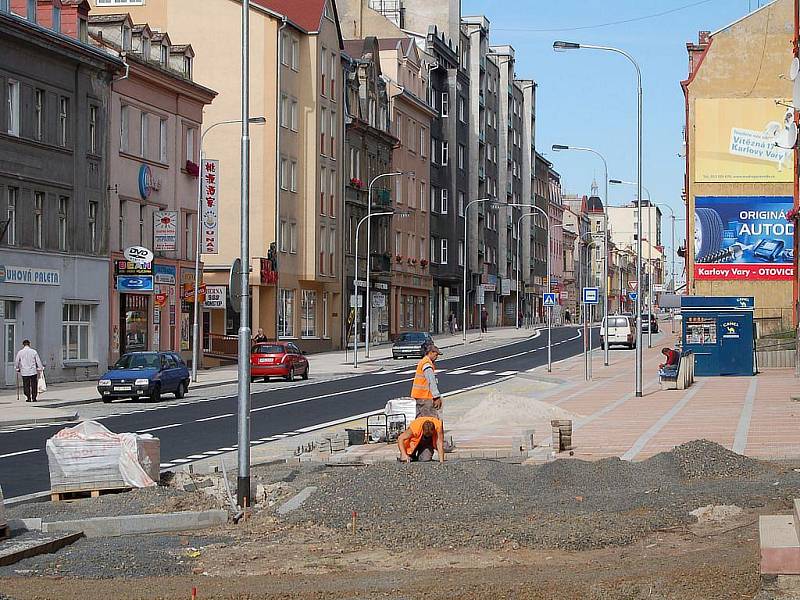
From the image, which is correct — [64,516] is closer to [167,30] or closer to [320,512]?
[320,512]

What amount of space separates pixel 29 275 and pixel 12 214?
1966mm

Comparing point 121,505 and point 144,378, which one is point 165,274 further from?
point 121,505

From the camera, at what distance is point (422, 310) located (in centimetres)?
9156

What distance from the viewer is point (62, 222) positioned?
43.6 m

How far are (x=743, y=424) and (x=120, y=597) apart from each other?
1778 centimetres

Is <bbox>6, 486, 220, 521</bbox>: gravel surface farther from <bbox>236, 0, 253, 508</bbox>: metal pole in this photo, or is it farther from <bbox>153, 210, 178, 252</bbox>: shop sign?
<bbox>153, 210, 178, 252</bbox>: shop sign

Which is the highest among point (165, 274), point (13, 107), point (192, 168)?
point (13, 107)

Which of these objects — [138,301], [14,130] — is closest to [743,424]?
[14,130]

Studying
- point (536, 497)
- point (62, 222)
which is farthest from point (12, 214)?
point (536, 497)

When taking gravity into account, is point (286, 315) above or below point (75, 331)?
above

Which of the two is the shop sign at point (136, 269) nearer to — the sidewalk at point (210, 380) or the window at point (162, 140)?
the sidewalk at point (210, 380)

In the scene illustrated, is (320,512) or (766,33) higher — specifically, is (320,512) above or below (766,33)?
below

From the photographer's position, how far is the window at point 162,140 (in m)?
51.8

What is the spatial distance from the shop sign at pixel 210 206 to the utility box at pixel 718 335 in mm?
Result: 18344
